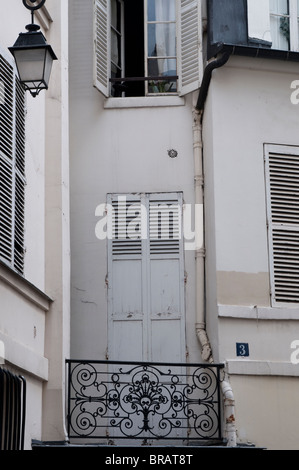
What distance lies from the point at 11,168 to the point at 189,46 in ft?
13.1

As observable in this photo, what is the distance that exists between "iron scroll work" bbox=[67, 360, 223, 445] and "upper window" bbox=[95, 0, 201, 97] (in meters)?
3.50

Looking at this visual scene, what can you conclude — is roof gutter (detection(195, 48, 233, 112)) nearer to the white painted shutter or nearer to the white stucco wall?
the white stucco wall

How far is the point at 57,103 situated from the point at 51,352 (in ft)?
9.14

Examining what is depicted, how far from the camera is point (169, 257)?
40.9 feet

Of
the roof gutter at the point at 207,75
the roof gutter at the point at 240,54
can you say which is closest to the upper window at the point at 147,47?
the roof gutter at the point at 207,75

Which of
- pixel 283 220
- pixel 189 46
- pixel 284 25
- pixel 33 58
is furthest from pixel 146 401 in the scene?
pixel 284 25

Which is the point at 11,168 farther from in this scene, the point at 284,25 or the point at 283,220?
the point at 284,25

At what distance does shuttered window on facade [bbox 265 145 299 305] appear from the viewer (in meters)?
11.9

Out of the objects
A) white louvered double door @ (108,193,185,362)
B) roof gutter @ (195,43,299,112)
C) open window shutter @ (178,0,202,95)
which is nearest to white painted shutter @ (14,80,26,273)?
white louvered double door @ (108,193,185,362)

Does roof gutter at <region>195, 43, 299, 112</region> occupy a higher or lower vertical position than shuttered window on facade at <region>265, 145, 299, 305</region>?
higher

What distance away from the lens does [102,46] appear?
13188 mm

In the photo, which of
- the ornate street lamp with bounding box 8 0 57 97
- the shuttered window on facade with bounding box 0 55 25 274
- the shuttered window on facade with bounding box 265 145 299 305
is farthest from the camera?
the shuttered window on facade with bounding box 265 145 299 305

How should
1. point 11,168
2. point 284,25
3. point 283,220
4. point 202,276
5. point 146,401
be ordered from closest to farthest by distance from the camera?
point 11,168 < point 146,401 < point 283,220 < point 202,276 < point 284,25

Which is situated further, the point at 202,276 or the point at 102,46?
the point at 102,46
